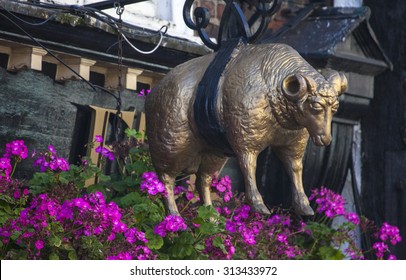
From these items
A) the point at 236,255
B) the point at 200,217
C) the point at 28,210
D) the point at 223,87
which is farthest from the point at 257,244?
the point at 223,87

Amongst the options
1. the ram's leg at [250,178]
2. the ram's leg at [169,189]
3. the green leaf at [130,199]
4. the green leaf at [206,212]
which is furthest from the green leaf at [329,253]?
the ram's leg at [250,178]

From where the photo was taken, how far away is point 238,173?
5332 millimetres

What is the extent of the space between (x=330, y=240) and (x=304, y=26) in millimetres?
1456

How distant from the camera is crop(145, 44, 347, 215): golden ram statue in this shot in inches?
105

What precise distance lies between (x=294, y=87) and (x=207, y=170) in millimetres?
458

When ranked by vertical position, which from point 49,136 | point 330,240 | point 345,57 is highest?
point 345,57

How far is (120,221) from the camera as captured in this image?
325cm

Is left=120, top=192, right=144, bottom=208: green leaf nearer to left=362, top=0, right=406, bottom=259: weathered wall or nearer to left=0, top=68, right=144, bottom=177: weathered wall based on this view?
left=0, top=68, right=144, bottom=177: weathered wall

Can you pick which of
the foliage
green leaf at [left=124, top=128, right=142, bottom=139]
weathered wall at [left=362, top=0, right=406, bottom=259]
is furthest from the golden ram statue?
weathered wall at [left=362, top=0, right=406, bottom=259]

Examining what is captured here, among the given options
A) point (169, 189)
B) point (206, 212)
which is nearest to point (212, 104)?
point (169, 189)

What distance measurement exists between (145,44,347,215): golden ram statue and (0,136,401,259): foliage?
0.81ft

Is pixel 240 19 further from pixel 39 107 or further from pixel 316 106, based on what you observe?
pixel 39 107

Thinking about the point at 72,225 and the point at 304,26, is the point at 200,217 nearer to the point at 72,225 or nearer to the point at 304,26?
the point at 72,225

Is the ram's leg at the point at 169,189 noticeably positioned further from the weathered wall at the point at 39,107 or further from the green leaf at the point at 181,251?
the weathered wall at the point at 39,107
